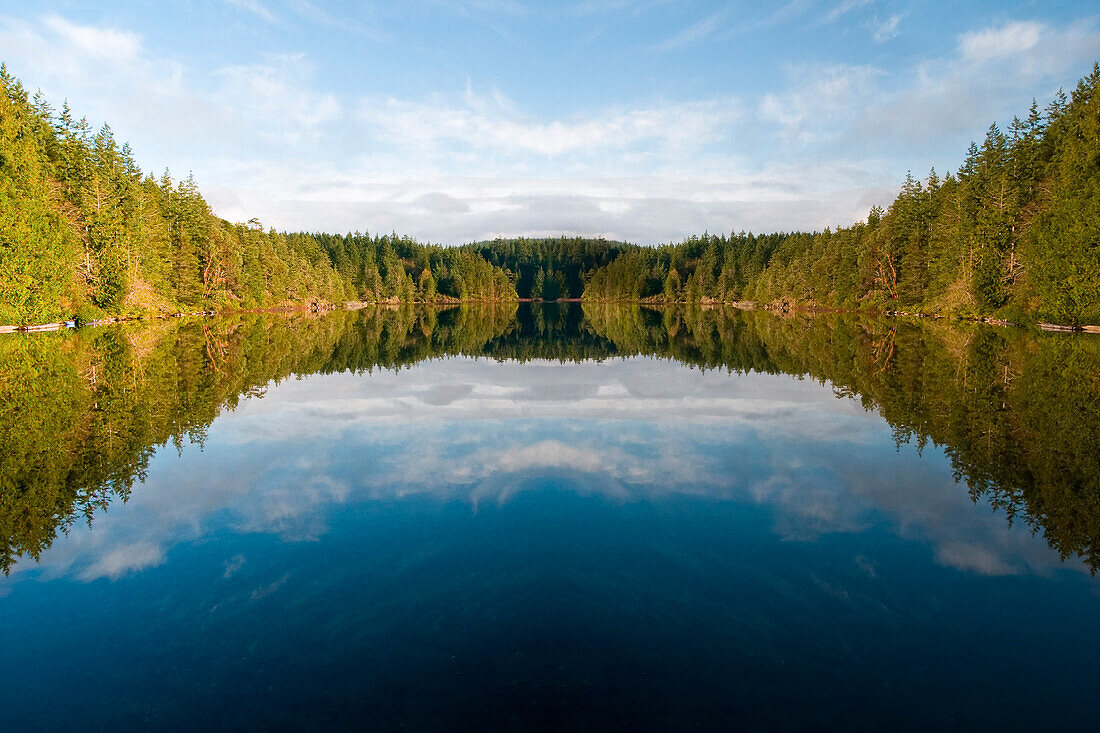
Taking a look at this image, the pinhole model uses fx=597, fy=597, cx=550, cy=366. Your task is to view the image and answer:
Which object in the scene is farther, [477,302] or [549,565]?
[477,302]

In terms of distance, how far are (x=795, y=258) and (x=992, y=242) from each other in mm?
66465

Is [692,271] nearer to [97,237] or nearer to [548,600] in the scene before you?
[97,237]

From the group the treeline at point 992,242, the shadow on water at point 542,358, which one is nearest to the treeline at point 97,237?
the shadow on water at point 542,358

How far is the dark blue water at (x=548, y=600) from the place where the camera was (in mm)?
5211

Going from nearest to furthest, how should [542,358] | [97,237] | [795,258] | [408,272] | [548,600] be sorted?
[548,600]
[542,358]
[97,237]
[795,258]
[408,272]

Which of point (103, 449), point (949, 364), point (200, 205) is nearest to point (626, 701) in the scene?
point (103, 449)

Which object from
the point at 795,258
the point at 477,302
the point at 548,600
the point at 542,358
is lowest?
the point at 548,600

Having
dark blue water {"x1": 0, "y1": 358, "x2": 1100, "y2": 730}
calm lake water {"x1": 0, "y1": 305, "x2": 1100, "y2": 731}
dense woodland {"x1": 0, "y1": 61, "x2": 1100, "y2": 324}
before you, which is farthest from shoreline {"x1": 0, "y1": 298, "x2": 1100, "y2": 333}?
dark blue water {"x1": 0, "y1": 358, "x2": 1100, "y2": 730}

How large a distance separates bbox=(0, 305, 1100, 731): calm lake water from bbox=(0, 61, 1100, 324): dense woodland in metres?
30.1

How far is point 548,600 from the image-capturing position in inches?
270

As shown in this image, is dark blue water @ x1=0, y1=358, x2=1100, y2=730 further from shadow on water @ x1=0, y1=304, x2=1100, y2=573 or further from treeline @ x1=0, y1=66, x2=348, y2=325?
treeline @ x1=0, y1=66, x2=348, y2=325

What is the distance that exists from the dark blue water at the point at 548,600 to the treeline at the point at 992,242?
128ft

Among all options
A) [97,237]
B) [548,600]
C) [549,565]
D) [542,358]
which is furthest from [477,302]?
[548,600]

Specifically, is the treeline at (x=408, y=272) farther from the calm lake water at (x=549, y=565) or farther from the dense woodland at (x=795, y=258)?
the calm lake water at (x=549, y=565)
